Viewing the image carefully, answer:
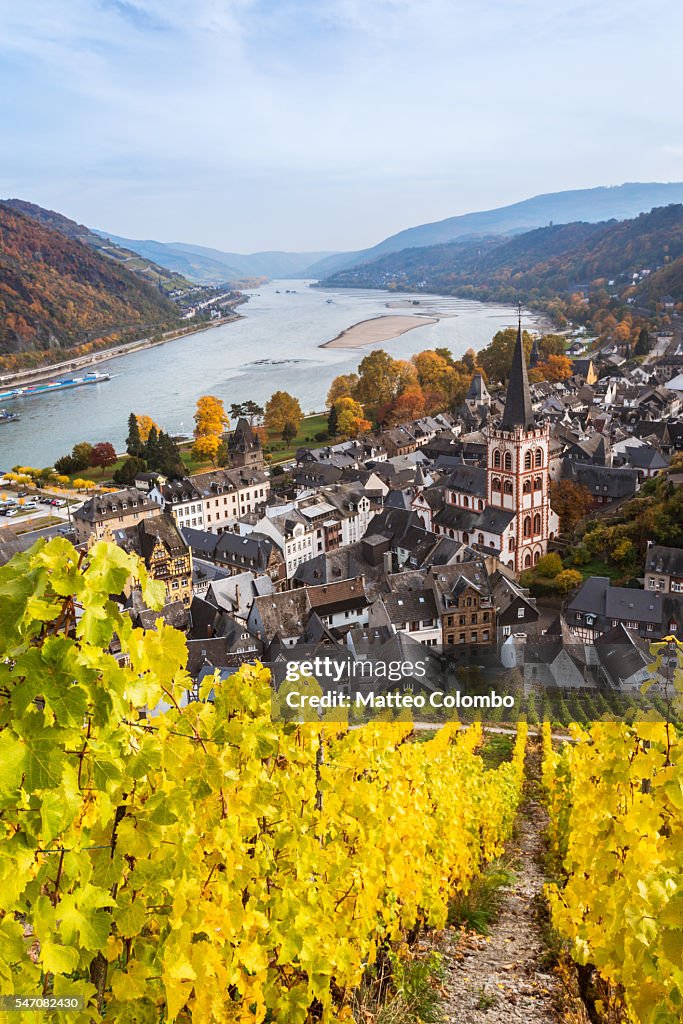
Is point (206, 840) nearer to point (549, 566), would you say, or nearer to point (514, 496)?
point (549, 566)

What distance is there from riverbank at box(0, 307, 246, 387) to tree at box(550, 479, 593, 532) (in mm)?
79719

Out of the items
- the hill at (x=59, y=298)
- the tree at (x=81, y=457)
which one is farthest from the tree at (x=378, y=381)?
the hill at (x=59, y=298)

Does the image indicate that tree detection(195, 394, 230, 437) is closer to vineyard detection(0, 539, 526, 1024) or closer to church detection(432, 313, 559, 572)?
church detection(432, 313, 559, 572)

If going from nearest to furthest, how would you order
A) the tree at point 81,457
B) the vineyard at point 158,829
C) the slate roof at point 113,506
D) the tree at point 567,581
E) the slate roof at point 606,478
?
the vineyard at point 158,829
the tree at point 567,581
the slate roof at point 113,506
the slate roof at point 606,478
the tree at point 81,457

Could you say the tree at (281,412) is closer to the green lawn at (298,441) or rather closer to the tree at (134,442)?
the green lawn at (298,441)

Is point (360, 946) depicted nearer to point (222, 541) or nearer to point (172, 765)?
point (172, 765)

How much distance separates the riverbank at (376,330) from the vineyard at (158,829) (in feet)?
371

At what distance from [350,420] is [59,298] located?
288 feet

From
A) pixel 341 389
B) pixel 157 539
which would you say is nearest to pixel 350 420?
pixel 341 389

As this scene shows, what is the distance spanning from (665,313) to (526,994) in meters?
116

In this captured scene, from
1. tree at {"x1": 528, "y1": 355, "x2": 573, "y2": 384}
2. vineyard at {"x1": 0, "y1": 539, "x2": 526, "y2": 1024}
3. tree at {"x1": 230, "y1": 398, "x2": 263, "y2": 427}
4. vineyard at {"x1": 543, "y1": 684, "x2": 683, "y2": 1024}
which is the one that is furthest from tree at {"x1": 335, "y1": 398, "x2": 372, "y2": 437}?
vineyard at {"x1": 0, "y1": 539, "x2": 526, "y2": 1024}

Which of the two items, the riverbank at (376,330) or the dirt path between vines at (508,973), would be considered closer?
the dirt path between vines at (508,973)

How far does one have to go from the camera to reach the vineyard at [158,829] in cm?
288

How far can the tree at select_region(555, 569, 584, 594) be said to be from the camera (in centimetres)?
3122
